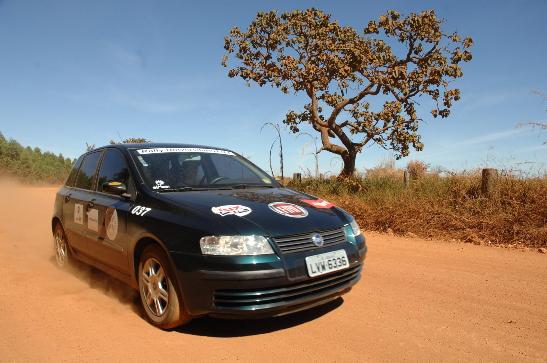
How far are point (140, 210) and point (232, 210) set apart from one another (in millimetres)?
923

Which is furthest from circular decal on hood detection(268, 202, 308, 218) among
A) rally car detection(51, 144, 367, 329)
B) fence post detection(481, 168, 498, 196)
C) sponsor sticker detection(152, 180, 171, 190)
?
fence post detection(481, 168, 498, 196)

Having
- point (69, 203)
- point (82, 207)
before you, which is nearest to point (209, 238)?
point (82, 207)

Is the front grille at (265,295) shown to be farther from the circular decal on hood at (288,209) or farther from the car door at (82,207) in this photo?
the car door at (82,207)

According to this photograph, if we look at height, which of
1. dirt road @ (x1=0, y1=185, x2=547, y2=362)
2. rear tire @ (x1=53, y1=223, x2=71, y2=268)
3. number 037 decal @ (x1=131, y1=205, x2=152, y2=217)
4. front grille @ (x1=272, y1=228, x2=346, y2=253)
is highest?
number 037 decal @ (x1=131, y1=205, x2=152, y2=217)

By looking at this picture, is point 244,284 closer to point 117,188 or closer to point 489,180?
point 117,188

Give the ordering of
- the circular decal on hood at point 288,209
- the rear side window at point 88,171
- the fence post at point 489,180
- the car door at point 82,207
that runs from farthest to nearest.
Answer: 1. the fence post at point 489,180
2. the rear side window at point 88,171
3. the car door at point 82,207
4. the circular decal on hood at point 288,209

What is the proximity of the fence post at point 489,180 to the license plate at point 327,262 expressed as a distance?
5.65 m

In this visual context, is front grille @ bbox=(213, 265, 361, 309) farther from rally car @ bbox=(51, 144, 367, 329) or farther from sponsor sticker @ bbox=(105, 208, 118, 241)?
sponsor sticker @ bbox=(105, 208, 118, 241)

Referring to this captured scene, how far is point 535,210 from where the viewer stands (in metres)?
7.31

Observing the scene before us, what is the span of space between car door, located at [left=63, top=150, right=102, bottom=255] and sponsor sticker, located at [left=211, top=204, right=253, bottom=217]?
1.88 meters

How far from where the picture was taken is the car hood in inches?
132

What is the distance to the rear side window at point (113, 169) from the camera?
4488 millimetres

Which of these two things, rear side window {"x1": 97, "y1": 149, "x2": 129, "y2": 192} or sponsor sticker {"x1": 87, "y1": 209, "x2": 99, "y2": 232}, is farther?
sponsor sticker {"x1": 87, "y1": 209, "x2": 99, "y2": 232}

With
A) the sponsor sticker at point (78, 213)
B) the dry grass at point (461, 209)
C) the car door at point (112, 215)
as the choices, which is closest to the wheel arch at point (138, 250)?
the car door at point (112, 215)
